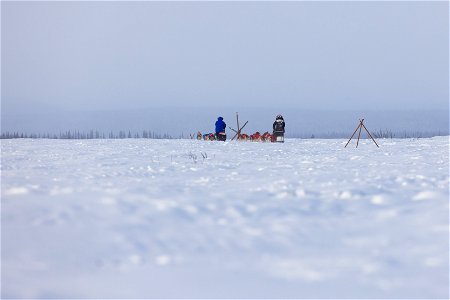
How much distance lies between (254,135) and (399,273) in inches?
603

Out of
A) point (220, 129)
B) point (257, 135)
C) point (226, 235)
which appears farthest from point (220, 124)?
point (226, 235)

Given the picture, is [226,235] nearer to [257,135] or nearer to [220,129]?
[257,135]

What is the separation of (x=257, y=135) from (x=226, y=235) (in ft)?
47.3

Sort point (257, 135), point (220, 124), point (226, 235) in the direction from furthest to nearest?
point (220, 124), point (257, 135), point (226, 235)

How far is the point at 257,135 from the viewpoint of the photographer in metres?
19.6

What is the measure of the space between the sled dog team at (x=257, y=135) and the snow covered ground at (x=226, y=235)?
10487 millimetres

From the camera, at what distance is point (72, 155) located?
12305 millimetres

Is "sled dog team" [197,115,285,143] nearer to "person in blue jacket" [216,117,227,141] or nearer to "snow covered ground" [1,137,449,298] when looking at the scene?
"person in blue jacket" [216,117,227,141]

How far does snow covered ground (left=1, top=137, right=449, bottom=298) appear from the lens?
171 inches

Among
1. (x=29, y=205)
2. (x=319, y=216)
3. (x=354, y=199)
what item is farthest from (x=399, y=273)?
(x=29, y=205)

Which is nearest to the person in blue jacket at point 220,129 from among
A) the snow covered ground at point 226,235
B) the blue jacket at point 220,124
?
the blue jacket at point 220,124

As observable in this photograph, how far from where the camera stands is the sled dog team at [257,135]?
1898cm

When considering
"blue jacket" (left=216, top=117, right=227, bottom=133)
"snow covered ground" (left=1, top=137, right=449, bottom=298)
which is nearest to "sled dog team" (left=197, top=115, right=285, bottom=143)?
"blue jacket" (left=216, top=117, right=227, bottom=133)

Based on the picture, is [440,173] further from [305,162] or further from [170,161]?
[170,161]
